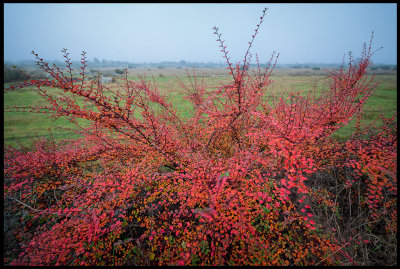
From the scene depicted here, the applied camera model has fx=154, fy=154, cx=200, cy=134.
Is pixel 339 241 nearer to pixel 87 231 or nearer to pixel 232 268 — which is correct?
pixel 232 268

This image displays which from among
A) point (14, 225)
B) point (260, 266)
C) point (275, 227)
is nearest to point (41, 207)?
point (14, 225)

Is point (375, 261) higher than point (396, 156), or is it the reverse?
point (396, 156)

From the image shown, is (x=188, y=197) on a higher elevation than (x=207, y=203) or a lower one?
higher

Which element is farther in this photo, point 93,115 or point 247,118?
point 247,118

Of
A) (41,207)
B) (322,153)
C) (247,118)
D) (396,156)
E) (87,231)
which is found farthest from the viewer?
(247,118)

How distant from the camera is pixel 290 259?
4699 millimetres

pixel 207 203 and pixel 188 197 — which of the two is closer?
pixel 207 203

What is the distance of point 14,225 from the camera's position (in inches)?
211

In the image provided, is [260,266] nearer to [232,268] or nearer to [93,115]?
[232,268]

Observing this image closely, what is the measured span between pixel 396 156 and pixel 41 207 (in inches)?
521

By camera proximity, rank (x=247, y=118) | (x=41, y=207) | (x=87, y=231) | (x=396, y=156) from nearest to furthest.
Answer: (x=87, y=231)
(x=396, y=156)
(x=41, y=207)
(x=247, y=118)

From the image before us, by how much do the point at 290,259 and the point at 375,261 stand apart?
2.31 meters

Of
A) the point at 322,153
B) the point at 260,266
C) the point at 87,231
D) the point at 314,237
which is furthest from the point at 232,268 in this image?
the point at 322,153

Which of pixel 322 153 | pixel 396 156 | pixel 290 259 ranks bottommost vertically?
pixel 290 259
